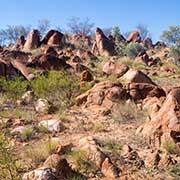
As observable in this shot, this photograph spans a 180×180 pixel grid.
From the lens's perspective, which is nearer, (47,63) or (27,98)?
(27,98)

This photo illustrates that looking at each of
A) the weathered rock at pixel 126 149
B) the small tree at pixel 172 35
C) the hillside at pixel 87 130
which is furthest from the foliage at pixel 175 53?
the weathered rock at pixel 126 149

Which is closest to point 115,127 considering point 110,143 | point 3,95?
point 110,143

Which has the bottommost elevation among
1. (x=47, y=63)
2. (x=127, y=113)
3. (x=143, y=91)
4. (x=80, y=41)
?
(x=127, y=113)

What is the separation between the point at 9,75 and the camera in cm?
1431

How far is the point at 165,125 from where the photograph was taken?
725 cm

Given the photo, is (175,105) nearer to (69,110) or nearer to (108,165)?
(108,165)

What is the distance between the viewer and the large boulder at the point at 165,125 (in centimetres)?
699

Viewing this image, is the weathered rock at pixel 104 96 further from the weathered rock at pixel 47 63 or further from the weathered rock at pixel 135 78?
the weathered rock at pixel 47 63

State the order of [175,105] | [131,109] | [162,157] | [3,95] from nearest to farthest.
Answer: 1. [162,157]
2. [175,105]
3. [131,109]
4. [3,95]

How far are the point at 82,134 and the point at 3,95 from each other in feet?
15.3

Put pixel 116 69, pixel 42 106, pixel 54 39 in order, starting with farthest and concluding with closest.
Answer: pixel 54 39
pixel 116 69
pixel 42 106

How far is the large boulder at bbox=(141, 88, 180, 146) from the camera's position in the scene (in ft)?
22.9

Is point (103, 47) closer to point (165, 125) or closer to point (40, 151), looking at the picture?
point (165, 125)

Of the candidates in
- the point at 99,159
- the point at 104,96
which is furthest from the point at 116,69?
the point at 99,159
